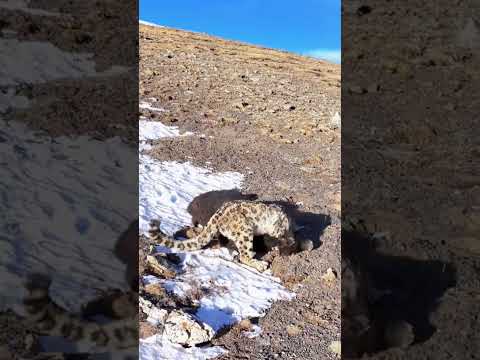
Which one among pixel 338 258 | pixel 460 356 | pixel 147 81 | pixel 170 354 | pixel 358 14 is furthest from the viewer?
pixel 147 81

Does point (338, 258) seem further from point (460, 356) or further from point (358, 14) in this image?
point (358, 14)

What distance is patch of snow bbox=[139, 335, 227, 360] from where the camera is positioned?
6.38 feet

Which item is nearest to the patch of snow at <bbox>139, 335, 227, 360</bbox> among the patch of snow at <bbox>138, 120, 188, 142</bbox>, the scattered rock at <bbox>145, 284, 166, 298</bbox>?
the scattered rock at <bbox>145, 284, 166, 298</bbox>

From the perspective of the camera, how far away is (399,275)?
2197 mm

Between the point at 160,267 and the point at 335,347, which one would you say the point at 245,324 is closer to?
the point at 335,347

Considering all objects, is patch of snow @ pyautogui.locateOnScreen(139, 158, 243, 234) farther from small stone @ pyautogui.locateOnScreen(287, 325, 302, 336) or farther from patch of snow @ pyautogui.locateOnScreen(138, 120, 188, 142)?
small stone @ pyautogui.locateOnScreen(287, 325, 302, 336)

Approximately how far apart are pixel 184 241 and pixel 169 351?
2.84 feet

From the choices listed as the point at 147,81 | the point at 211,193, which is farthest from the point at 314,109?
the point at 211,193

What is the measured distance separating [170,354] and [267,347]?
0.32 m

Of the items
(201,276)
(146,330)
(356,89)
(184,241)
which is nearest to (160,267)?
(201,276)

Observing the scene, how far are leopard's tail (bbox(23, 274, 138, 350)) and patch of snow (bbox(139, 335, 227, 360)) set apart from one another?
1.08ft

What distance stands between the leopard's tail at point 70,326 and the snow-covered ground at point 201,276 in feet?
1.13

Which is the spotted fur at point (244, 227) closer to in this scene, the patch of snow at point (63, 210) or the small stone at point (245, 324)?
the patch of snow at point (63, 210)

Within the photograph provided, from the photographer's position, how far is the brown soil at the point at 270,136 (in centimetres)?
227
